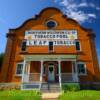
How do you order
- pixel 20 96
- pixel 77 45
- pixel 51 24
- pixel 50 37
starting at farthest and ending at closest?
pixel 51 24 < pixel 50 37 < pixel 77 45 < pixel 20 96

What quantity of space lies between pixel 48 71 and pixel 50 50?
10.1ft

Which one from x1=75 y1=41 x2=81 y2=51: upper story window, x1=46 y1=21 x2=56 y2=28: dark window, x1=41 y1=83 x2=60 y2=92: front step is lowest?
x1=41 y1=83 x2=60 y2=92: front step

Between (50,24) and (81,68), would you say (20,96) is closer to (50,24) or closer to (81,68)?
(81,68)

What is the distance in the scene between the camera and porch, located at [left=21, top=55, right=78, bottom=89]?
A: 22203mm

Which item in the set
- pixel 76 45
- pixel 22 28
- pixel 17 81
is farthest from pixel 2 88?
pixel 76 45

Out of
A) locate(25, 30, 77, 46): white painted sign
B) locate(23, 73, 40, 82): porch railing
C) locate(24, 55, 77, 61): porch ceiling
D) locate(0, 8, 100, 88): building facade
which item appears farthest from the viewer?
locate(25, 30, 77, 46): white painted sign

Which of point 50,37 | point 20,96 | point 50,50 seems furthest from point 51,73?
point 20,96

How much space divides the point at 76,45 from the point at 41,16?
691 centimetres

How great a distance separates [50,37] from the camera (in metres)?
27.2

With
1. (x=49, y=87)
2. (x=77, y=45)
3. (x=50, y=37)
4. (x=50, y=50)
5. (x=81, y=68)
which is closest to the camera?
(x=49, y=87)

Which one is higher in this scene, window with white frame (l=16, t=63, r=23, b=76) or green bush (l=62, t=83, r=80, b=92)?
window with white frame (l=16, t=63, r=23, b=76)

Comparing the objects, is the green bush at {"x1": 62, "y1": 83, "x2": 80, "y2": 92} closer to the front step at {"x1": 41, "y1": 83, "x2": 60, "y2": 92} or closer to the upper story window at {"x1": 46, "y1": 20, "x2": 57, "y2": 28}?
the front step at {"x1": 41, "y1": 83, "x2": 60, "y2": 92}

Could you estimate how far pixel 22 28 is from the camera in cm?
2798

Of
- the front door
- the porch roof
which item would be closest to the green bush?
the porch roof
